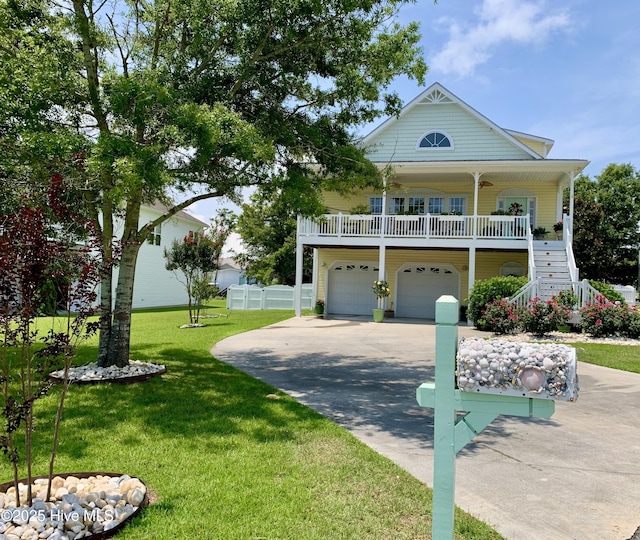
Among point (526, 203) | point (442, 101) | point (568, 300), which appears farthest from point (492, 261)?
point (442, 101)

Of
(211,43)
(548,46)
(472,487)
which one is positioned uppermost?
(548,46)

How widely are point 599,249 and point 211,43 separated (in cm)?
2453

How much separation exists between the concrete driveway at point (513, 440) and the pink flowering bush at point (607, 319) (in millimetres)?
4213

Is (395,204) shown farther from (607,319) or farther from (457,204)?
(607,319)

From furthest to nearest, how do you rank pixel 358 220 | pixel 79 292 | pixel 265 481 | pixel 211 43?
1. pixel 358 220
2. pixel 211 43
3. pixel 265 481
4. pixel 79 292

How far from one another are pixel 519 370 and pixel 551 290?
14.2m

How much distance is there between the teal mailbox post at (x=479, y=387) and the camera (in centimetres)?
183

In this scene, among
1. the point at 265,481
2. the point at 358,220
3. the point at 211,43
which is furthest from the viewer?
the point at 358,220

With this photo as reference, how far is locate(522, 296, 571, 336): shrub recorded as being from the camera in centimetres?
1306

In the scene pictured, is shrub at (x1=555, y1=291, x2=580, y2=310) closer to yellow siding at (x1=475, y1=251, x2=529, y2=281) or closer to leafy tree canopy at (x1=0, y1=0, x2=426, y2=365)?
yellow siding at (x1=475, y1=251, x2=529, y2=281)

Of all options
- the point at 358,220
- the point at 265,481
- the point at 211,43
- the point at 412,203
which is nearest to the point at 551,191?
the point at 412,203

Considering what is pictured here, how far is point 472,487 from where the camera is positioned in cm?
371

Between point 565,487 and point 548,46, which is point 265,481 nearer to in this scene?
point 565,487

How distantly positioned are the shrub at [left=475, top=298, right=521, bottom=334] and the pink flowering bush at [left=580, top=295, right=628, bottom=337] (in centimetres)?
182
